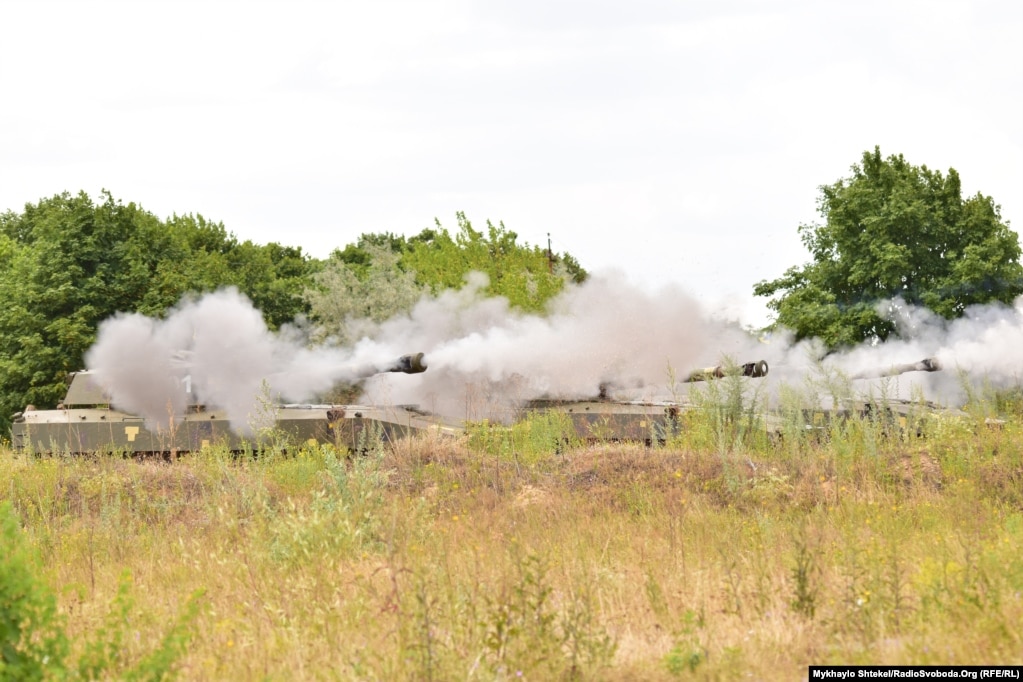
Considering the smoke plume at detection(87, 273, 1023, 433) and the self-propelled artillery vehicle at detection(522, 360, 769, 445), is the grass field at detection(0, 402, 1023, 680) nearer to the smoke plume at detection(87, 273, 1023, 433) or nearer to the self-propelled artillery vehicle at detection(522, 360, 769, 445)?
the self-propelled artillery vehicle at detection(522, 360, 769, 445)

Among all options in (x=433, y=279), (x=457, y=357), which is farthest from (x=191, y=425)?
(x=433, y=279)

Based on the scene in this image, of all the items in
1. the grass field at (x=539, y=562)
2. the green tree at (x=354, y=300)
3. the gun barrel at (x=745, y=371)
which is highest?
the green tree at (x=354, y=300)

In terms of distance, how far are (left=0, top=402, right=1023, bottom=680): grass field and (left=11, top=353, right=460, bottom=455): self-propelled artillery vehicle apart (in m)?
2.21

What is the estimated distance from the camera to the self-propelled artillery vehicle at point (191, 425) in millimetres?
16797

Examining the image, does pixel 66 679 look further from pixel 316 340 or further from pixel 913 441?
pixel 316 340

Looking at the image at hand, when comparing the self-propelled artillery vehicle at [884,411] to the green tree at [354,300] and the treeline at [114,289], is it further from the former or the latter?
the green tree at [354,300]

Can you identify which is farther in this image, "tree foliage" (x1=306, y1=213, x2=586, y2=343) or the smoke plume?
"tree foliage" (x1=306, y1=213, x2=586, y2=343)

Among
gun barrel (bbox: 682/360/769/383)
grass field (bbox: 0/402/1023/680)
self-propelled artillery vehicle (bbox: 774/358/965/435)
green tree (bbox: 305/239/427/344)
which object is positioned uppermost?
green tree (bbox: 305/239/427/344)

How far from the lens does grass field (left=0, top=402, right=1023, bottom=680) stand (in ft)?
19.8

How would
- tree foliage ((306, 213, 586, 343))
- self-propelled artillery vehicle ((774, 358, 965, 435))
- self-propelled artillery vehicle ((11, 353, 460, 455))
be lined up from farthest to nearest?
tree foliage ((306, 213, 586, 343)) < self-propelled artillery vehicle ((11, 353, 460, 455)) < self-propelled artillery vehicle ((774, 358, 965, 435))

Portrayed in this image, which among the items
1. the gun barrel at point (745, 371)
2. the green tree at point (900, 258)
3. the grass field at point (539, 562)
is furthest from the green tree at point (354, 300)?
the grass field at point (539, 562)

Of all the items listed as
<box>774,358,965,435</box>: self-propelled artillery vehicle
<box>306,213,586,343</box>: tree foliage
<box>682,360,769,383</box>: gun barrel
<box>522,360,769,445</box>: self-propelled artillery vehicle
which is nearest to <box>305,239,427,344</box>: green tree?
<box>306,213,586,343</box>: tree foliage

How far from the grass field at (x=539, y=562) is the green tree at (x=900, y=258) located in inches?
593

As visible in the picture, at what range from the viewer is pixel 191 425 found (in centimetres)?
1792
